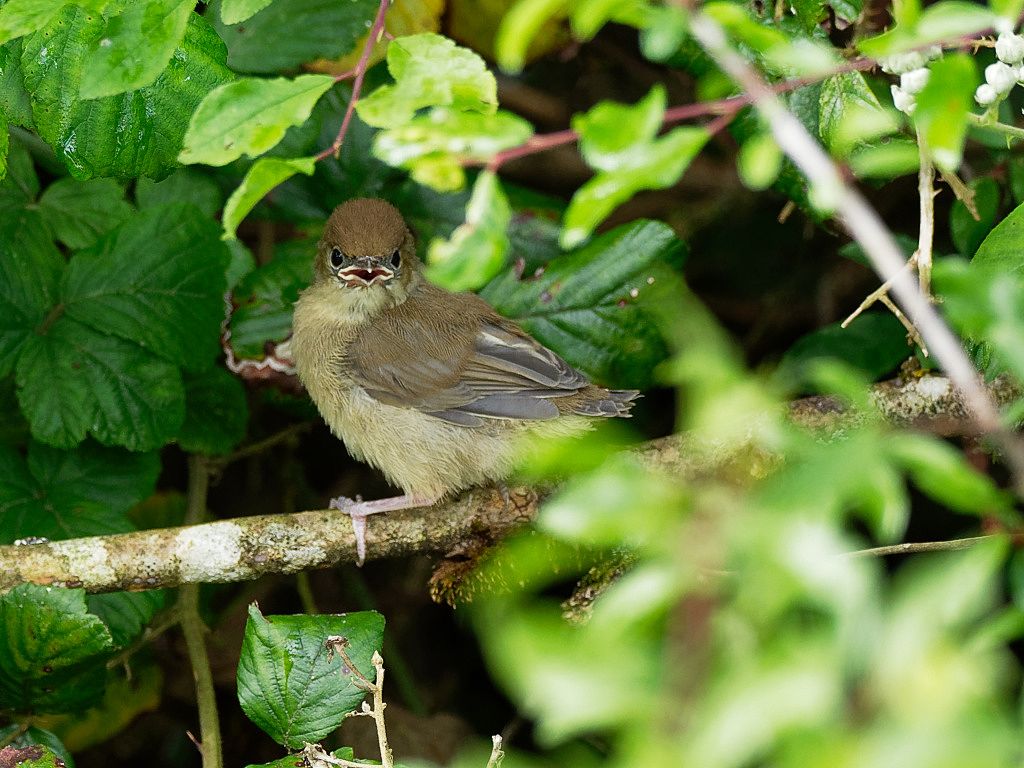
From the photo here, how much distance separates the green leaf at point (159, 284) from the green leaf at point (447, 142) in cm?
219

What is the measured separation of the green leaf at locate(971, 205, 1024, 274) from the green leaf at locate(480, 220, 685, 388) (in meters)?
1.30

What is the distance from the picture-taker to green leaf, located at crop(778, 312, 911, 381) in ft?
12.6

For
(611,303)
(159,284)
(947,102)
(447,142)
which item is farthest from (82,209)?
(947,102)

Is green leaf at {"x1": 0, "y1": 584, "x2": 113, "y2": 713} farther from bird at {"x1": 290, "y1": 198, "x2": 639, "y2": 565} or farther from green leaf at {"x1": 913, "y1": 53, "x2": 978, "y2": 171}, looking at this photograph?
green leaf at {"x1": 913, "y1": 53, "x2": 978, "y2": 171}

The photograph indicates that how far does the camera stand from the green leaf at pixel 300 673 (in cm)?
260

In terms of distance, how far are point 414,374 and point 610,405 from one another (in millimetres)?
624

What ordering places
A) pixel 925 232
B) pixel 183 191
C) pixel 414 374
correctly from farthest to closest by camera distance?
pixel 183 191 → pixel 414 374 → pixel 925 232

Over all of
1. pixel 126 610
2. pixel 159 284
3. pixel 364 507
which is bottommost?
pixel 126 610

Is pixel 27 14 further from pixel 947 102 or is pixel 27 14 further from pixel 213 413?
pixel 213 413

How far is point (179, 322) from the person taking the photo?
3619 millimetres

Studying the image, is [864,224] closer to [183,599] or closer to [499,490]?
[499,490]

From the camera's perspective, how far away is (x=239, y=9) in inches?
87.9

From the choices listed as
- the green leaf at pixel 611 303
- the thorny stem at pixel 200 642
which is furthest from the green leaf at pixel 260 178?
the green leaf at pixel 611 303

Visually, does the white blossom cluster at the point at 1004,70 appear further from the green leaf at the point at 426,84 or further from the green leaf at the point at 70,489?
the green leaf at the point at 70,489
